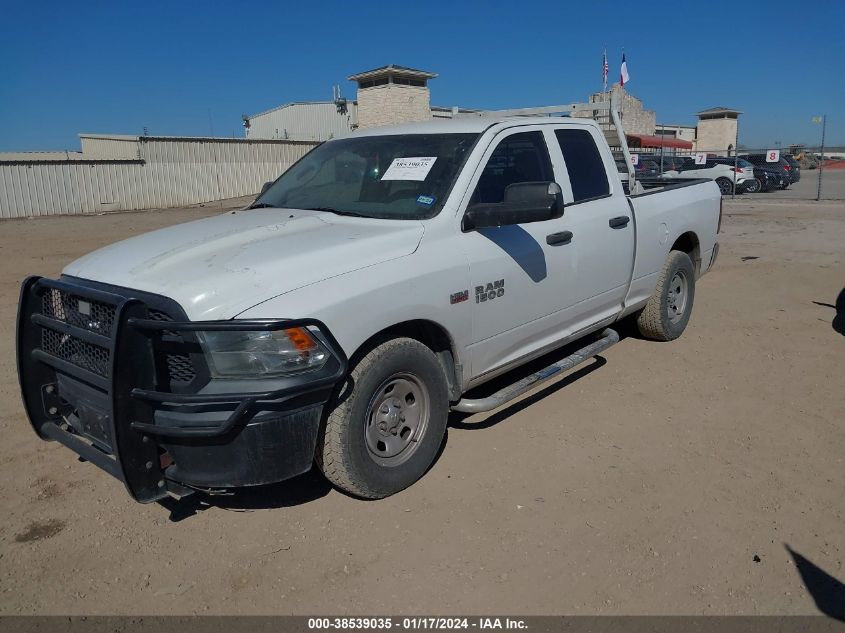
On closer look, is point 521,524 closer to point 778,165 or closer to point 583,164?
point 583,164

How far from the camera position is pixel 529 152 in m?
4.53

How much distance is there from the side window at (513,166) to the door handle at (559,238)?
0.40 m

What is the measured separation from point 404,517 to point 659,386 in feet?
8.47

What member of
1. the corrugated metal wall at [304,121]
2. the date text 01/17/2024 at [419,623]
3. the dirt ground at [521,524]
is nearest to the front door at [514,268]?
the dirt ground at [521,524]

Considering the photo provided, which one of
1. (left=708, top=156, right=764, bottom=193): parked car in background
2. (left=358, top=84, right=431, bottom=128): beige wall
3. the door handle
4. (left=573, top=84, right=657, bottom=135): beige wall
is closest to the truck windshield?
the door handle

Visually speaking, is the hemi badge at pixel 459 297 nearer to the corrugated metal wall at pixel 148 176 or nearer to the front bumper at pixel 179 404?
the front bumper at pixel 179 404

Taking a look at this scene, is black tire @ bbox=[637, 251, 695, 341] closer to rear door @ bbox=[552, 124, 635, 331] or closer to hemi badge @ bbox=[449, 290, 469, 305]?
rear door @ bbox=[552, 124, 635, 331]

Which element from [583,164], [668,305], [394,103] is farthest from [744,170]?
[583,164]

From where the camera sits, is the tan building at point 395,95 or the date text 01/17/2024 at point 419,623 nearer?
the date text 01/17/2024 at point 419,623

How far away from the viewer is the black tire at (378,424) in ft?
10.5

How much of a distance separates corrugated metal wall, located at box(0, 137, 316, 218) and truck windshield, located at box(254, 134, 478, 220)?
24.8m

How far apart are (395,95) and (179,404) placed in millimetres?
33308

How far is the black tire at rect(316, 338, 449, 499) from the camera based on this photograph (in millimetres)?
3215

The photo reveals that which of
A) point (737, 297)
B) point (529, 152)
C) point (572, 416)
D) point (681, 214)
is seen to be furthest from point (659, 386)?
point (737, 297)
